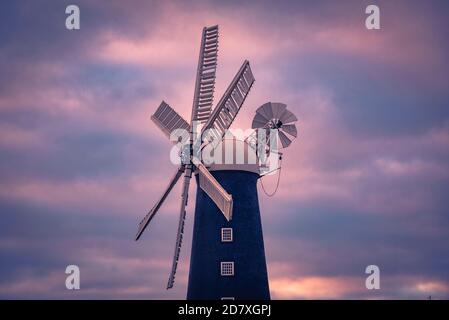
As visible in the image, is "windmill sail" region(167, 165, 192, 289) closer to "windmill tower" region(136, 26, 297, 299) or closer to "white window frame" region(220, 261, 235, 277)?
"windmill tower" region(136, 26, 297, 299)

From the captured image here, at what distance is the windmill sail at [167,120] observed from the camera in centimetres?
4531

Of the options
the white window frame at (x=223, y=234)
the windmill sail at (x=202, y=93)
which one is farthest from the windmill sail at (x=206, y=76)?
the white window frame at (x=223, y=234)

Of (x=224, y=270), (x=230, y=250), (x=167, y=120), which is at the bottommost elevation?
(x=224, y=270)

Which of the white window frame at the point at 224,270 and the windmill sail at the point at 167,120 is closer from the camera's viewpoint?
the white window frame at the point at 224,270

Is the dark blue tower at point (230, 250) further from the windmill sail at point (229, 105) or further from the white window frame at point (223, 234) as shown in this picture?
the windmill sail at point (229, 105)

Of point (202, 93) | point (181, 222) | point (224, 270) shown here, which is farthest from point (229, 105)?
point (224, 270)

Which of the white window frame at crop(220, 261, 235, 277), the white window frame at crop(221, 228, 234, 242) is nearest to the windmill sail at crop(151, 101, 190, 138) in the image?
the white window frame at crop(221, 228, 234, 242)

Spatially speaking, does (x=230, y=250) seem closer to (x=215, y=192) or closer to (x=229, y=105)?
(x=215, y=192)

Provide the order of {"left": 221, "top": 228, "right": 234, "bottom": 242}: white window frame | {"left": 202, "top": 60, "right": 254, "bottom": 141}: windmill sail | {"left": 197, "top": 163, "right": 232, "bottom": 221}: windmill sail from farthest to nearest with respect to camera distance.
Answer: {"left": 202, "top": 60, "right": 254, "bottom": 141}: windmill sail, {"left": 221, "top": 228, "right": 234, "bottom": 242}: white window frame, {"left": 197, "top": 163, "right": 232, "bottom": 221}: windmill sail

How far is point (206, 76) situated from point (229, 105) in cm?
282

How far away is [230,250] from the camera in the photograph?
138 ft

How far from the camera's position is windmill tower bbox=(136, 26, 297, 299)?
4200 centimetres
